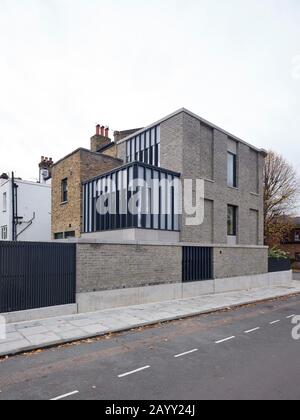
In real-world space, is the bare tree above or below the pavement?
above

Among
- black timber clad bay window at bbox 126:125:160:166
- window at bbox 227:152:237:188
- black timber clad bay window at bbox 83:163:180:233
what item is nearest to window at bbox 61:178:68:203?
black timber clad bay window at bbox 83:163:180:233

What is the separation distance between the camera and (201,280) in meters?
16.2

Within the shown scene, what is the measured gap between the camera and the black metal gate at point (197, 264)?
1544cm

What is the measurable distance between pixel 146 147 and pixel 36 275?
13.1 metres

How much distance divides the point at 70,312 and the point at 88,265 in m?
1.76

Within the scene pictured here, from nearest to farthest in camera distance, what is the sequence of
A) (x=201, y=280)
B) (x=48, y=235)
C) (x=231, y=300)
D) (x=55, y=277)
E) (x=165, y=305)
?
1. (x=55, y=277)
2. (x=165, y=305)
3. (x=231, y=300)
4. (x=201, y=280)
5. (x=48, y=235)

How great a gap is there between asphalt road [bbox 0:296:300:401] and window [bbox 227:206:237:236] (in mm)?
12443

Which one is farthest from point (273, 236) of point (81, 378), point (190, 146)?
point (81, 378)

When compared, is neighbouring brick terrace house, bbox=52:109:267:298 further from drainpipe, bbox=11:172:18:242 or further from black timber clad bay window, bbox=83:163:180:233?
drainpipe, bbox=11:172:18:242

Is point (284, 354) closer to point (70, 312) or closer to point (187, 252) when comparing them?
point (70, 312)

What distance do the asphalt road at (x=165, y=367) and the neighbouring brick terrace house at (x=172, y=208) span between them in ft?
12.2

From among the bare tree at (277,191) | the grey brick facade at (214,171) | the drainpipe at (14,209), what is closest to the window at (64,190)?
the drainpipe at (14,209)

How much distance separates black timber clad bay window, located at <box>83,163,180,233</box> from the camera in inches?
613

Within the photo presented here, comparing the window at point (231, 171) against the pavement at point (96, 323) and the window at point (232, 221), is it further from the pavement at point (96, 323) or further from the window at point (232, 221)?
the pavement at point (96, 323)
